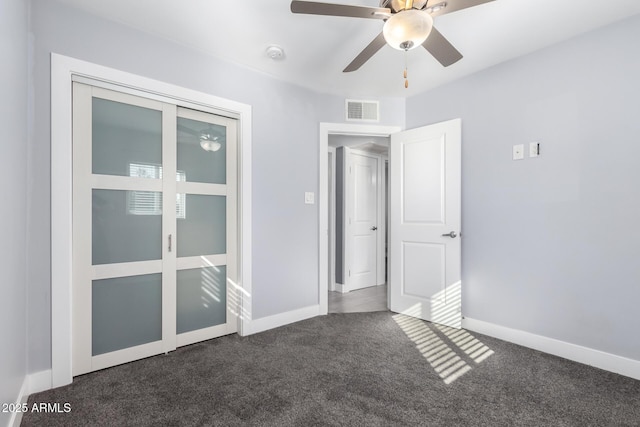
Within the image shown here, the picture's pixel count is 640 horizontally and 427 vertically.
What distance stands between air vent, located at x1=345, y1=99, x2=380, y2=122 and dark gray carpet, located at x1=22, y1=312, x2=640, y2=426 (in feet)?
7.98

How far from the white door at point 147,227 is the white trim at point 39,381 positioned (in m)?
0.16

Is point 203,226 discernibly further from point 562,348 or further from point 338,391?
point 562,348

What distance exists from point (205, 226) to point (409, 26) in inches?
85.2

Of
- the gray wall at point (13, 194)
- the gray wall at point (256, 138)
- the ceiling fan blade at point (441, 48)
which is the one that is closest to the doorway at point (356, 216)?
the gray wall at point (256, 138)

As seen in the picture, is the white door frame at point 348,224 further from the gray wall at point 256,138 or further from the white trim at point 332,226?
the gray wall at point 256,138

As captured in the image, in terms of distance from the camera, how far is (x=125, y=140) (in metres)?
2.28

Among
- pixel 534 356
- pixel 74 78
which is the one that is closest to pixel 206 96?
pixel 74 78

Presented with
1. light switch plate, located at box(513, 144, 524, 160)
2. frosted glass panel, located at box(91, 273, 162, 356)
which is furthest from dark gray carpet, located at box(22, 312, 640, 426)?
light switch plate, located at box(513, 144, 524, 160)

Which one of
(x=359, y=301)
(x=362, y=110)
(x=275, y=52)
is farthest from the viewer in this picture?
(x=359, y=301)

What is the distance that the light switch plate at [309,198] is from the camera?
3.31m

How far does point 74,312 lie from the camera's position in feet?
6.79

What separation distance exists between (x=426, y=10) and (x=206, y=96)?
1832 mm

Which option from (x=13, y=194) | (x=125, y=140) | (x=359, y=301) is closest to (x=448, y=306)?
(x=359, y=301)

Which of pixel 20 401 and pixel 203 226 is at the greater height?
pixel 203 226
